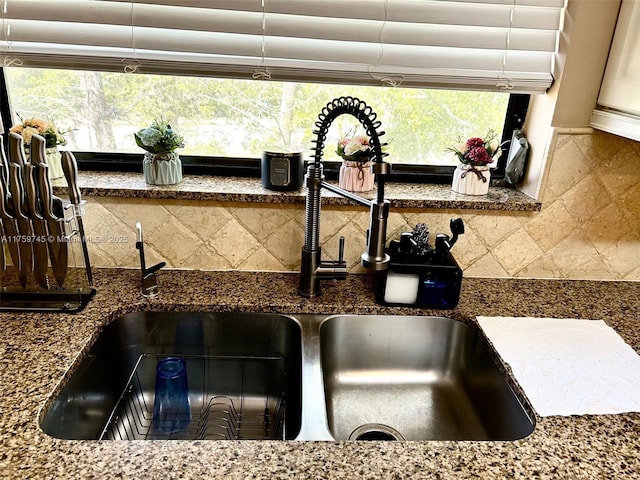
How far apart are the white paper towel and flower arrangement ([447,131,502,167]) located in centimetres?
43

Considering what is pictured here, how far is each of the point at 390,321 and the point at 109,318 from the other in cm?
69

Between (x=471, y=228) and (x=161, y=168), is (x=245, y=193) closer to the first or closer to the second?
(x=161, y=168)

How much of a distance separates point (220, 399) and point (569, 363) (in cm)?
83

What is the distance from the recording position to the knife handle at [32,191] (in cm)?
106

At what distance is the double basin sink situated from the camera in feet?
3.77

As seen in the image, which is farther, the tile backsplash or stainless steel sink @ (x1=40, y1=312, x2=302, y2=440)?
the tile backsplash

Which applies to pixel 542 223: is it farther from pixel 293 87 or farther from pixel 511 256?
pixel 293 87

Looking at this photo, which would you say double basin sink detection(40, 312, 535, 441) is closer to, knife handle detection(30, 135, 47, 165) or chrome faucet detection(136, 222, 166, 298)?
chrome faucet detection(136, 222, 166, 298)

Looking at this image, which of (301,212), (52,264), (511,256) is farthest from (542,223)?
(52,264)

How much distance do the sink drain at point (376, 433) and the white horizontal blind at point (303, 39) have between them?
2.83 feet

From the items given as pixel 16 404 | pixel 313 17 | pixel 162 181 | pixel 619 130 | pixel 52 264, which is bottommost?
pixel 16 404

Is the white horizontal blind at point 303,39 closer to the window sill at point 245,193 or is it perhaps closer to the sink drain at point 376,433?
the window sill at point 245,193

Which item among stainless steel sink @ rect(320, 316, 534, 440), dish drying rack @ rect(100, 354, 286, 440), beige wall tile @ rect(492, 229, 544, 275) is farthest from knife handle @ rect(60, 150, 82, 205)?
beige wall tile @ rect(492, 229, 544, 275)

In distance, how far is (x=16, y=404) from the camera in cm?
86
